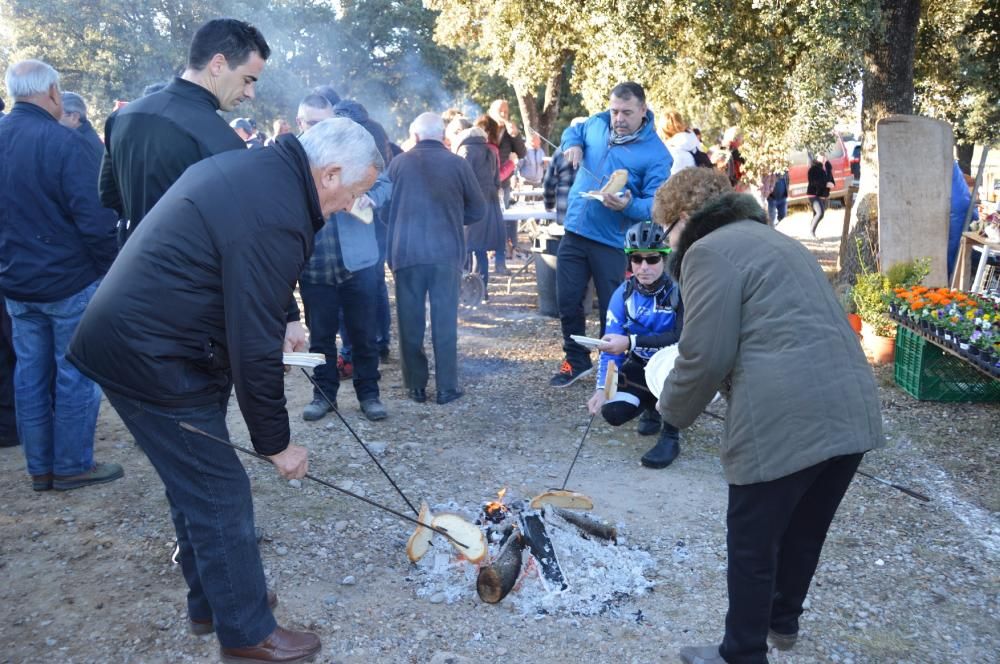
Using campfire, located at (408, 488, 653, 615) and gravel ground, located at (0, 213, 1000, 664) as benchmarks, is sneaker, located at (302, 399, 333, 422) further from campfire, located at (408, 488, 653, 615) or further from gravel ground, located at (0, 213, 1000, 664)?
campfire, located at (408, 488, 653, 615)

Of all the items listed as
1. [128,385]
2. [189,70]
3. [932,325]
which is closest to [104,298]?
[128,385]

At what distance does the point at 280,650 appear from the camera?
2.89 m

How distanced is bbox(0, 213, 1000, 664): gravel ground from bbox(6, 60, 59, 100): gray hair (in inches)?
84.0

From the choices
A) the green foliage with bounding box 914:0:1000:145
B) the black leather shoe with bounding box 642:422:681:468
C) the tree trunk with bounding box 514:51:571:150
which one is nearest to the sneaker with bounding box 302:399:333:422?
the black leather shoe with bounding box 642:422:681:468

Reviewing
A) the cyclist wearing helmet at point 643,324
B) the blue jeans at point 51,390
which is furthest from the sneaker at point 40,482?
the cyclist wearing helmet at point 643,324

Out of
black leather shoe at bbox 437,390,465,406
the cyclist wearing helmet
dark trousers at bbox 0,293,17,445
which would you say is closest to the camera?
the cyclist wearing helmet

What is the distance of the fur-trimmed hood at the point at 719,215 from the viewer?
259 centimetres

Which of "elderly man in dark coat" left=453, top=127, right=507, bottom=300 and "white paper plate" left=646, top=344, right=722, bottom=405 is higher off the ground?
"elderly man in dark coat" left=453, top=127, right=507, bottom=300

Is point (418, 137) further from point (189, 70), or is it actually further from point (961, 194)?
point (961, 194)

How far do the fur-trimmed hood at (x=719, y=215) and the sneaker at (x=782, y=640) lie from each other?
4.71 feet

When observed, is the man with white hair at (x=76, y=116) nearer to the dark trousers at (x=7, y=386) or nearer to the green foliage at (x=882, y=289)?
the dark trousers at (x=7, y=386)

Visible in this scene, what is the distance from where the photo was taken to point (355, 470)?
4.74m

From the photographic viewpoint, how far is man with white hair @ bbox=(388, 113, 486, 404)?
18.5 feet

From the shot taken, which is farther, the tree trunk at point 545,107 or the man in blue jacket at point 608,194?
the tree trunk at point 545,107
